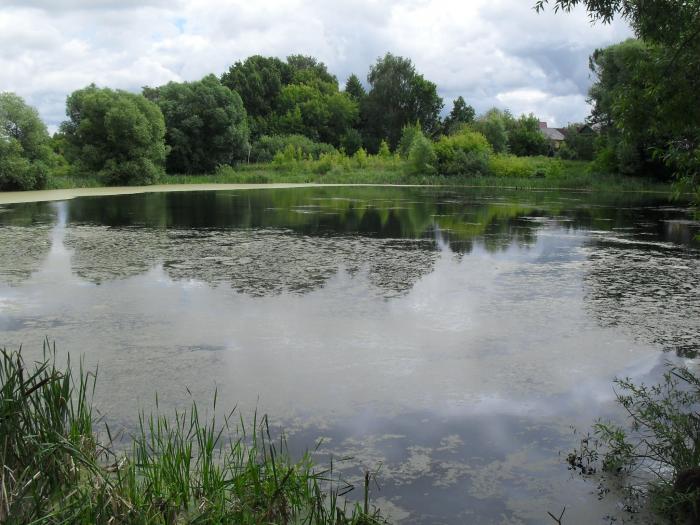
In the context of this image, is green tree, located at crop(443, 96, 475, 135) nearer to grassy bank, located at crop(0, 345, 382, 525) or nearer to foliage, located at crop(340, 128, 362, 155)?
foliage, located at crop(340, 128, 362, 155)

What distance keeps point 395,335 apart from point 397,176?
131 feet

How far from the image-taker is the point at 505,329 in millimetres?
7109

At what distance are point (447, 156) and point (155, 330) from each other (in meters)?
40.3

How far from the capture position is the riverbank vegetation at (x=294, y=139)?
35.8 meters

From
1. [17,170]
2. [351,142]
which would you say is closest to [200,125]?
[17,170]

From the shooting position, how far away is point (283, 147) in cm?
5666

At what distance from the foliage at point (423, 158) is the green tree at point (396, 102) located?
72.7 ft

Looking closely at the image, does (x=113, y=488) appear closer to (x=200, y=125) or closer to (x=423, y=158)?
(x=423, y=158)

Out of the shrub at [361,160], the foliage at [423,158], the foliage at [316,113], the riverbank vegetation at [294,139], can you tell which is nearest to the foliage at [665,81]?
the riverbank vegetation at [294,139]

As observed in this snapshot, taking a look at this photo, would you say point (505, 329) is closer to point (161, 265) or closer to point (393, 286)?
point (393, 286)

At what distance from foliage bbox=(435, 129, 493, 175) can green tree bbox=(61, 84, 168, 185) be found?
61.1 feet

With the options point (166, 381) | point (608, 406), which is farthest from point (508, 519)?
point (166, 381)

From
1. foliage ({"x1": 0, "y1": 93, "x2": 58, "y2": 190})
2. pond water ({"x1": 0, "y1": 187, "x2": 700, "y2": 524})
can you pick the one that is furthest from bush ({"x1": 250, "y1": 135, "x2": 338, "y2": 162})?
pond water ({"x1": 0, "y1": 187, "x2": 700, "y2": 524})

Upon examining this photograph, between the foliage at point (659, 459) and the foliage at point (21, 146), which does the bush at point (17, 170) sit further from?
the foliage at point (659, 459)
